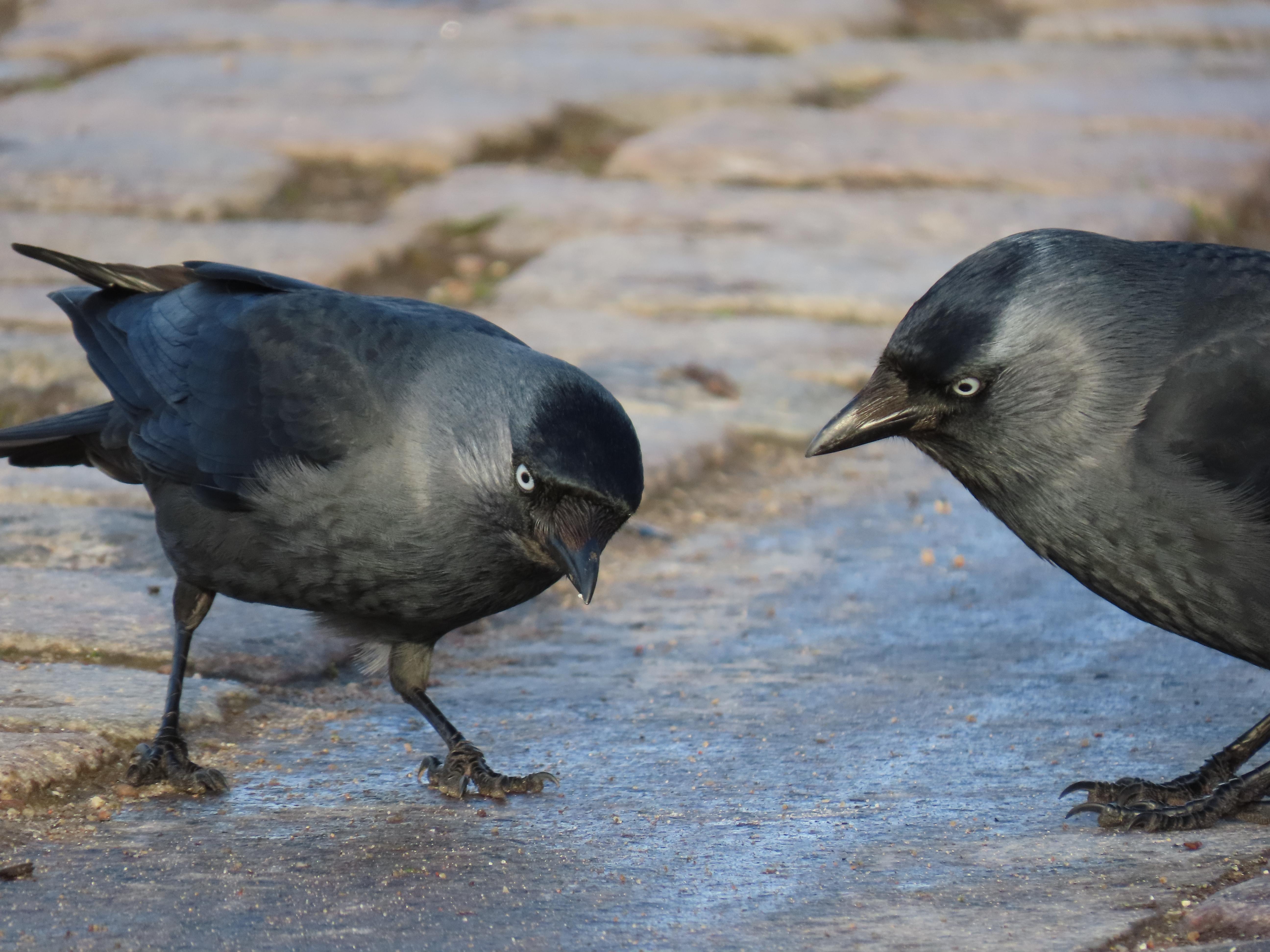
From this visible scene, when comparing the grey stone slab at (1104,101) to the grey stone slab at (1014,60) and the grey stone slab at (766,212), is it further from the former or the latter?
the grey stone slab at (766,212)

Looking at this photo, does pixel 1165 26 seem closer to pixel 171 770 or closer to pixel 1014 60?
pixel 1014 60

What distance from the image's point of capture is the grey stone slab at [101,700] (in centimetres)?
325

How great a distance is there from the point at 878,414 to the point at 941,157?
4487mm

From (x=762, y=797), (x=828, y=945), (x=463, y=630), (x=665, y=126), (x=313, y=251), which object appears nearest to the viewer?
(x=828, y=945)

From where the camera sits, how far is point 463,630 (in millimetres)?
4195

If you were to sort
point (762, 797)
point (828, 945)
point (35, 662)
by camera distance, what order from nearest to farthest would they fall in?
point (828, 945) < point (762, 797) < point (35, 662)

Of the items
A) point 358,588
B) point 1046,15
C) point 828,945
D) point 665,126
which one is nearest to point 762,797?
point 828,945

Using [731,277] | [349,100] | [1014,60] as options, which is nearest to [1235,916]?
[731,277]

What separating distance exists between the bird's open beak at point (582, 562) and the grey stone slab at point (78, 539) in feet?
4.61

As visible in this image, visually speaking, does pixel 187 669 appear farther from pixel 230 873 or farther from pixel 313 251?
pixel 313 251

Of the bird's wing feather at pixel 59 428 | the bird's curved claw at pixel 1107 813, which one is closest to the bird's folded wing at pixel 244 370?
the bird's wing feather at pixel 59 428

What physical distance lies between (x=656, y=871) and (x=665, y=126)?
18.6 feet

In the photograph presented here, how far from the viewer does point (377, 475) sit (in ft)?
11.0

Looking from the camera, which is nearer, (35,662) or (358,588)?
(358,588)
